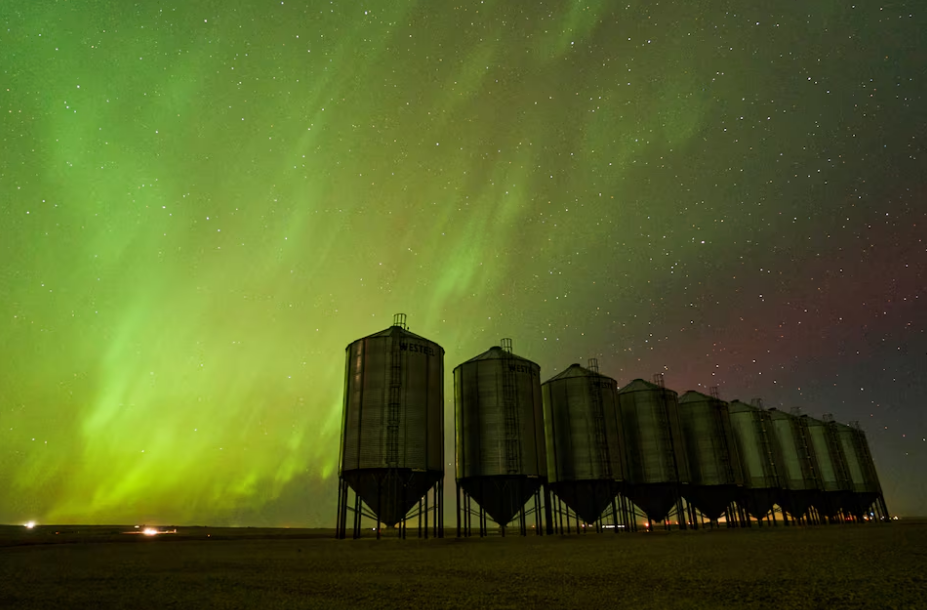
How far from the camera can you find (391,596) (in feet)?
30.1

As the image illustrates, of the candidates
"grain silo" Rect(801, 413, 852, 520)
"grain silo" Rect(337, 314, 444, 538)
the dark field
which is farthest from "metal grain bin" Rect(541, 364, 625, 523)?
"grain silo" Rect(801, 413, 852, 520)

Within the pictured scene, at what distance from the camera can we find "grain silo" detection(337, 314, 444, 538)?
95.2 ft

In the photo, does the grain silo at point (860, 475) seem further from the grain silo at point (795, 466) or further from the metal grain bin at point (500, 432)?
the metal grain bin at point (500, 432)

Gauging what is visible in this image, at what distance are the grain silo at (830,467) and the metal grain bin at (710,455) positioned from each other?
2200cm

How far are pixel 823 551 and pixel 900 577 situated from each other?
6405mm

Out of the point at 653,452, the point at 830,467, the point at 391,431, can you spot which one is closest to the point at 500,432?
the point at 391,431

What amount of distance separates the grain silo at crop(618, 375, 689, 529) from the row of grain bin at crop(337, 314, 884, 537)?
9 centimetres

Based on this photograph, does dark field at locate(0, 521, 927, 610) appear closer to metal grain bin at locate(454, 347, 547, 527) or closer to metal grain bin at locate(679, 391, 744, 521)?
metal grain bin at locate(454, 347, 547, 527)

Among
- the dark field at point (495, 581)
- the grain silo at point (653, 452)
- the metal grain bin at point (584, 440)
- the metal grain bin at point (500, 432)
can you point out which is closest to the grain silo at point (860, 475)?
the grain silo at point (653, 452)

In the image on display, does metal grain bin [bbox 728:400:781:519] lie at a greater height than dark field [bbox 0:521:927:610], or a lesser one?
greater

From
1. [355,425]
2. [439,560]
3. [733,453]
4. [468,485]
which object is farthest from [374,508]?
[733,453]

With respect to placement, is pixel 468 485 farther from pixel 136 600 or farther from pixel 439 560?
pixel 136 600

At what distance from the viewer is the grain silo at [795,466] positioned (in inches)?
2197

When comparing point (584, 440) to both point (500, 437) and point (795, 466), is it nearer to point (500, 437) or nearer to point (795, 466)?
point (500, 437)
